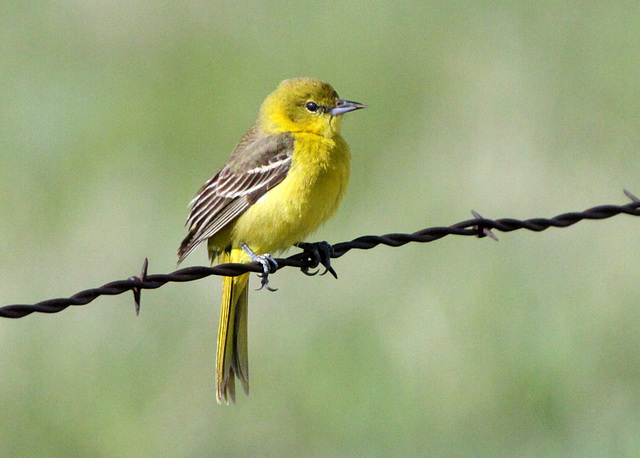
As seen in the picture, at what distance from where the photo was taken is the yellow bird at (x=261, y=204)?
241 inches

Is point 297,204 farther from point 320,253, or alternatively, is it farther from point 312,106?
point 312,106

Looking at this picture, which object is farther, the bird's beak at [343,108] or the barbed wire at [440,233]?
the bird's beak at [343,108]

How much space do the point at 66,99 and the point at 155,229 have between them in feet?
9.22

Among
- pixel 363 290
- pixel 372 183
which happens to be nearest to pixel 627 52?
pixel 372 183

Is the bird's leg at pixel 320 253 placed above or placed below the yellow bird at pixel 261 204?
below

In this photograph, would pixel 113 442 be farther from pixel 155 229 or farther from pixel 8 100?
pixel 8 100

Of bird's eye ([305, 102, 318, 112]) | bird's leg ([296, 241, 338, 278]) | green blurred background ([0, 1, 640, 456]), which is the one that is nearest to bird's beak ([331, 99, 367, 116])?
bird's eye ([305, 102, 318, 112])

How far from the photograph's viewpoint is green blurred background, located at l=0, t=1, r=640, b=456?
284 inches

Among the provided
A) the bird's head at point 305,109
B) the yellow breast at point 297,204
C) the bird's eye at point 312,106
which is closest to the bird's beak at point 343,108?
the bird's head at point 305,109

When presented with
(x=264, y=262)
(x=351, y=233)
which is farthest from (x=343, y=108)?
(x=351, y=233)

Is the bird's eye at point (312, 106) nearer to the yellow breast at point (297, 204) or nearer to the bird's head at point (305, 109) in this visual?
the bird's head at point (305, 109)

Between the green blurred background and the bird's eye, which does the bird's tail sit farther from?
the bird's eye

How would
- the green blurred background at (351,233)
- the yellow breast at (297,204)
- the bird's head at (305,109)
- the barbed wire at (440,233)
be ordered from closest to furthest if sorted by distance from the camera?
the barbed wire at (440,233), the yellow breast at (297,204), the bird's head at (305,109), the green blurred background at (351,233)

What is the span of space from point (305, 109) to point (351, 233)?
9.02 ft
